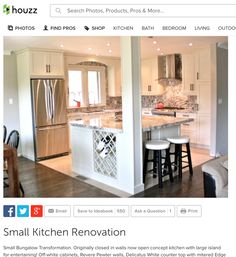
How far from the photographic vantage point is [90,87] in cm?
599

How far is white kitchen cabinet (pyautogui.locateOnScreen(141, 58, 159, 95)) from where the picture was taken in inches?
244

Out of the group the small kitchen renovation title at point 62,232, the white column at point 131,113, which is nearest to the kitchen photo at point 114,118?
the white column at point 131,113

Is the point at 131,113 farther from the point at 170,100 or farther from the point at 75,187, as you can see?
the point at 170,100

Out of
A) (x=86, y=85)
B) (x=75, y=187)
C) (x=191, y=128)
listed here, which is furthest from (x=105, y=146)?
(x=86, y=85)

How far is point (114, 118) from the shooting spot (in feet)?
13.1

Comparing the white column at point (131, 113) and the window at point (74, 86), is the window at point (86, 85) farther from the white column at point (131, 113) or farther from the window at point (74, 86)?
the white column at point (131, 113)

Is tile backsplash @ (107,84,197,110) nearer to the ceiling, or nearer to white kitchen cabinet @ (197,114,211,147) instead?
white kitchen cabinet @ (197,114,211,147)

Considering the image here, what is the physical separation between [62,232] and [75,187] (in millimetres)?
2522

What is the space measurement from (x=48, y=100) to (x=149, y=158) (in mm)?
2236

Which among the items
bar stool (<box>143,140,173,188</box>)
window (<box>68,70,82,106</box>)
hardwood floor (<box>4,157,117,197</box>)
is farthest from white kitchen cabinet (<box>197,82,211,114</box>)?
hardwood floor (<box>4,157,117,197</box>)
